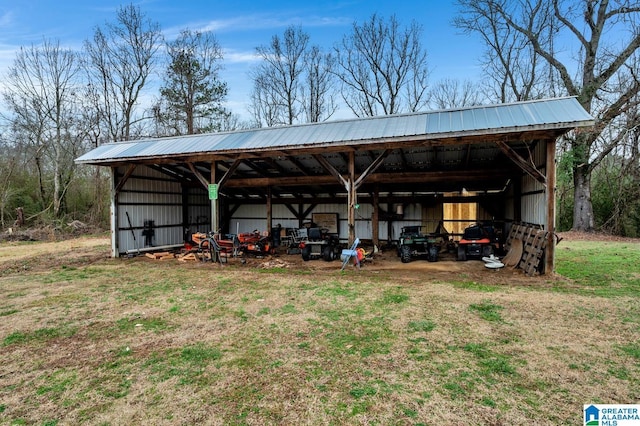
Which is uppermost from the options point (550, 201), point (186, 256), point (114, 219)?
point (550, 201)

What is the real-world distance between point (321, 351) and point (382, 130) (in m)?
5.43

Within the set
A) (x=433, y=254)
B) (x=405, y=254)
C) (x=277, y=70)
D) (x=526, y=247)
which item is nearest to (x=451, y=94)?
(x=277, y=70)

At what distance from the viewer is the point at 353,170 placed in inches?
304

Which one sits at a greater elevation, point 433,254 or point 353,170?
point 353,170

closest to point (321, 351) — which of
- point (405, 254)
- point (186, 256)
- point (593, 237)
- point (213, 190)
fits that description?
point (405, 254)

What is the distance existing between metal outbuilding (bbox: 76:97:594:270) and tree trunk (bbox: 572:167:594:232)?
6315mm

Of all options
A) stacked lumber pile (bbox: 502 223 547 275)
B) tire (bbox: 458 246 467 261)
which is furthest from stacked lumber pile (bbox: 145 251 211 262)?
stacked lumber pile (bbox: 502 223 547 275)

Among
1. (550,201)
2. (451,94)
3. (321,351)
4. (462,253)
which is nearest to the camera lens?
(321,351)

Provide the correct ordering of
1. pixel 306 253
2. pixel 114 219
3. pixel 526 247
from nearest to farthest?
pixel 526 247
pixel 306 253
pixel 114 219

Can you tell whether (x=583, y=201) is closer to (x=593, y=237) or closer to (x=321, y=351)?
(x=593, y=237)

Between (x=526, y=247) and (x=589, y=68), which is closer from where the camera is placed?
(x=526, y=247)

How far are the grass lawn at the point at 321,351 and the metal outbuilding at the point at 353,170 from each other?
270 centimetres

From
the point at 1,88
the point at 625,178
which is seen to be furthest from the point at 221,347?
the point at 1,88

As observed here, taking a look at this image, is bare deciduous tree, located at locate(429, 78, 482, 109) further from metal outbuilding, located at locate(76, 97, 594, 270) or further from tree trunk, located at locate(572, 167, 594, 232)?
metal outbuilding, located at locate(76, 97, 594, 270)
